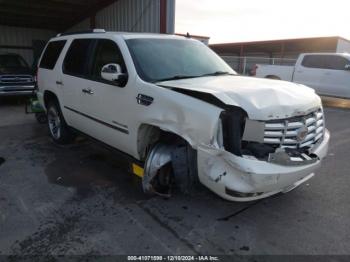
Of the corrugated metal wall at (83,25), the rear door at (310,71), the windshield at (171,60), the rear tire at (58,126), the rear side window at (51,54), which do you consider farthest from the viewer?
the corrugated metal wall at (83,25)

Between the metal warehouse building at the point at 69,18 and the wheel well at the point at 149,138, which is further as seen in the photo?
the metal warehouse building at the point at 69,18

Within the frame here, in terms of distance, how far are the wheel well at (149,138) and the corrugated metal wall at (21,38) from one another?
55.5 feet

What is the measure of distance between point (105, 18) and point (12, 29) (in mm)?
7486

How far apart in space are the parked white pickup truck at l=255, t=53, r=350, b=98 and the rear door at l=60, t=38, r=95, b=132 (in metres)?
10.4

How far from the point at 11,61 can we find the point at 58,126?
8.01 meters

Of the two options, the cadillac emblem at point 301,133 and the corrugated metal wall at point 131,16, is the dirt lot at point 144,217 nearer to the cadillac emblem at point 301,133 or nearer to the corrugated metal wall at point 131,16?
the cadillac emblem at point 301,133

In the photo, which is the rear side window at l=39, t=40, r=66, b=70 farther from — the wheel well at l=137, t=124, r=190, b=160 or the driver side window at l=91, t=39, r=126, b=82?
the wheel well at l=137, t=124, r=190, b=160

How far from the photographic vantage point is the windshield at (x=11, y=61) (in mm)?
11672

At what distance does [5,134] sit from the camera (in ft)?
22.4

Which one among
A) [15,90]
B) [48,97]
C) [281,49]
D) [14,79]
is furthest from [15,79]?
[281,49]

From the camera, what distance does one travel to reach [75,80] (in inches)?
186

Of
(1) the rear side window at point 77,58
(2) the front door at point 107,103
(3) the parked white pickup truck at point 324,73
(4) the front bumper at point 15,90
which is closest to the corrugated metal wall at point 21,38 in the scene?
(4) the front bumper at point 15,90

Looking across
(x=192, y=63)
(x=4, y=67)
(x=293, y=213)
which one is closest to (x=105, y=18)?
(x=4, y=67)

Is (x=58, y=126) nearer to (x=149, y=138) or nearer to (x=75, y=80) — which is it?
(x=75, y=80)
